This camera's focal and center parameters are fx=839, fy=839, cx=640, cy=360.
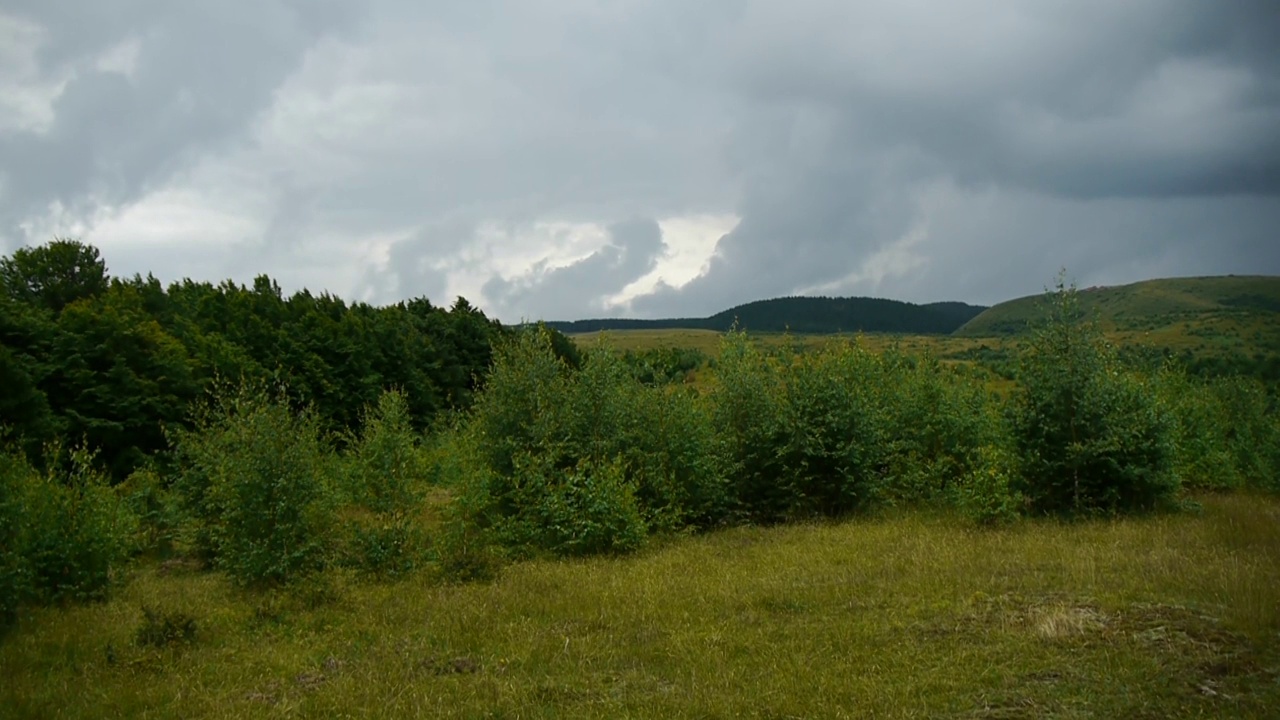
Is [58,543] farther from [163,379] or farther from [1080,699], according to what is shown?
[163,379]

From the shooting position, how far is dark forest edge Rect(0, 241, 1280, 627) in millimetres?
14977

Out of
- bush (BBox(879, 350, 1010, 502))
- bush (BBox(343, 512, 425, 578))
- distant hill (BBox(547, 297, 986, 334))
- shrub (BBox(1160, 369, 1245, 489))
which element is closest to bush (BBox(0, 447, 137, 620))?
bush (BBox(343, 512, 425, 578))

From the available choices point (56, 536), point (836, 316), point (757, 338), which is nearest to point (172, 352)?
point (56, 536)

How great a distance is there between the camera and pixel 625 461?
20.7 metres

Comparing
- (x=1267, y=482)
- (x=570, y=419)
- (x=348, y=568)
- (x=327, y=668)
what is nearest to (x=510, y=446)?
(x=570, y=419)

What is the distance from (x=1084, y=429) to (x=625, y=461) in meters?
10.6

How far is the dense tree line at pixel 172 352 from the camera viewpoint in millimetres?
36031

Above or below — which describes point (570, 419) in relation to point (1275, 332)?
below

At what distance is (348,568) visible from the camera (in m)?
15.6

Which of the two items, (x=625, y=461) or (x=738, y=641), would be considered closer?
(x=738, y=641)

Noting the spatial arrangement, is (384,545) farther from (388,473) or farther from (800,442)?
(800,442)

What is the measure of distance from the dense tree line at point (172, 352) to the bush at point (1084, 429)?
12.9 metres

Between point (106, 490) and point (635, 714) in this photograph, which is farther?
point (106, 490)

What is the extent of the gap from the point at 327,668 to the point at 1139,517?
53.9 feet
